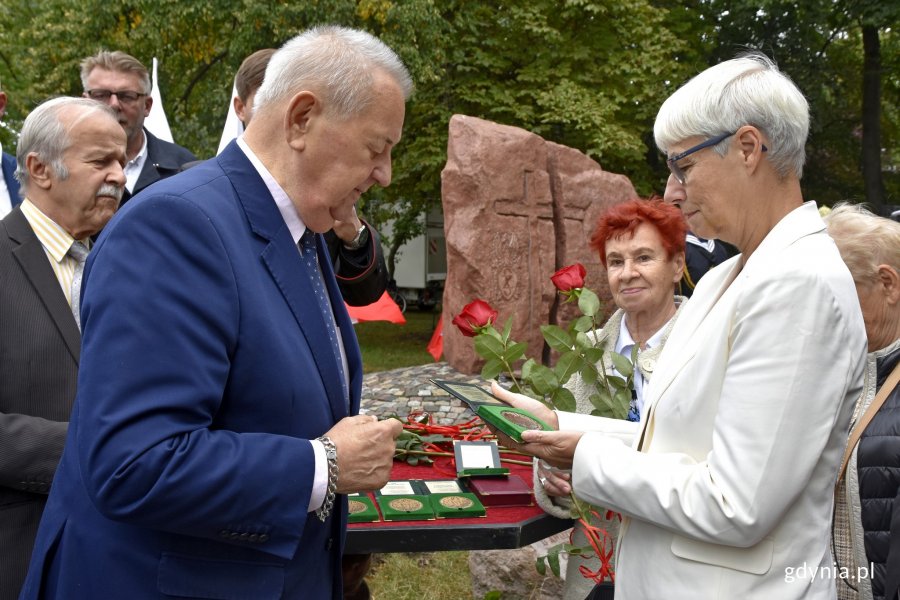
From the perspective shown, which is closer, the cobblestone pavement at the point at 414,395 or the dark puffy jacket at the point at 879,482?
the dark puffy jacket at the point at 879,482

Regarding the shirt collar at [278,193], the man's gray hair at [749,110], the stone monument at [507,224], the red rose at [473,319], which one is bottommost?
the stone monument at [507,224]

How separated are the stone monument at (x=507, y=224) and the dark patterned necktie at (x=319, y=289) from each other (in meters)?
6.89

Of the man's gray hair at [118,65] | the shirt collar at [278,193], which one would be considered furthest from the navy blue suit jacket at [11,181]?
the shirt collar at [278,193]

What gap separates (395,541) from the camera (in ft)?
7.22

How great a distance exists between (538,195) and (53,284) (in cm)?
Answer: 726

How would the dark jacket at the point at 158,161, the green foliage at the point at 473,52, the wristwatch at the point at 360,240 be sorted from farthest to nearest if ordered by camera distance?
the green foliage at the point at 473,52 → the dark jacket at the point at 158,161 → the wristwatch at the point at 360,240

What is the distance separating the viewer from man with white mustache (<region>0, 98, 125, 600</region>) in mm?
2188

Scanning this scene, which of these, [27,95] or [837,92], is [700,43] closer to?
[837,92]

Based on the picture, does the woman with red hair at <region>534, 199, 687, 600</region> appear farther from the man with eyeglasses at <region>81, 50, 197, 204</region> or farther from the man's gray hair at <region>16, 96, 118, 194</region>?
the man with eyeglasses at <region>81, 50, 197, 204</region>

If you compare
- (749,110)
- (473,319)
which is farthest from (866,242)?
(473,319)

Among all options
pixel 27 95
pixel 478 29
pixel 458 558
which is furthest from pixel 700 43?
pixel 458 558

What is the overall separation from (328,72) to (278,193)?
0.87ft

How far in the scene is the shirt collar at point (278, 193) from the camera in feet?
5.47

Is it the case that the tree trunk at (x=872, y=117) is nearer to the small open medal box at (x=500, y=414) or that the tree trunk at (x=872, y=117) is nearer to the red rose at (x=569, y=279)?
the red rose at (x=569, y=279)
